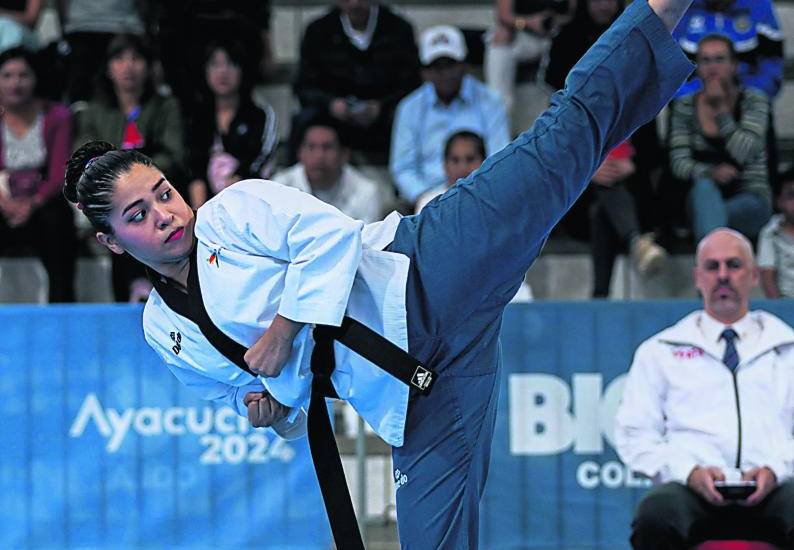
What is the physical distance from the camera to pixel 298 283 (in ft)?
11.8

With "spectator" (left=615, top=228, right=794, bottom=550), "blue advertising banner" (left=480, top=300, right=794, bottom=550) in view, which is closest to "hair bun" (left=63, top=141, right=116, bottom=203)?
"spectator" (left=615, top=228, right=794, bottom=550)

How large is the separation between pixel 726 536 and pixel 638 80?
233 centimetres

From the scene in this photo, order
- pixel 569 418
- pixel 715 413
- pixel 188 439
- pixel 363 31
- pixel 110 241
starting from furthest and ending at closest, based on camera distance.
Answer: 1. pixel 363 31
2. pixel 188 439
3. pixel 569 418
4. pixel 715 413
5. pixel 110 241

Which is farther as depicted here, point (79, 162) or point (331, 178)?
point (331, 178)

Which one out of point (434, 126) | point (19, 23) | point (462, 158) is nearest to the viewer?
point (462, 158)

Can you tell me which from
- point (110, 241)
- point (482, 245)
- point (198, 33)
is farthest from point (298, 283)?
point (198, 33)

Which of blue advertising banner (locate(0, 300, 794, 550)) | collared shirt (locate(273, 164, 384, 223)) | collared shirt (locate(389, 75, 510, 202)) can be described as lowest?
blue advertising banner (locate(0, 300, 794, 550))

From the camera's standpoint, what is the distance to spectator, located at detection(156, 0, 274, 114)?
8172mm

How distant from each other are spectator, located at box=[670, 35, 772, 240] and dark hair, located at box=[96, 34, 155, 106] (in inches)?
125

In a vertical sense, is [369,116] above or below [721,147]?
above

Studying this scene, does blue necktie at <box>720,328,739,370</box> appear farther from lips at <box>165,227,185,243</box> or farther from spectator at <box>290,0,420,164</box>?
spectator at <box>290,0,420,164</box>

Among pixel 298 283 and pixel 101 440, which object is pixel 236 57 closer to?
pixel 101 440

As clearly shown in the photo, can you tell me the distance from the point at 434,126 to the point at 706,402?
2.96 m

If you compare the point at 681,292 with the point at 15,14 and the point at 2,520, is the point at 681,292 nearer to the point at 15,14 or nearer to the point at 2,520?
the point at 2,520
